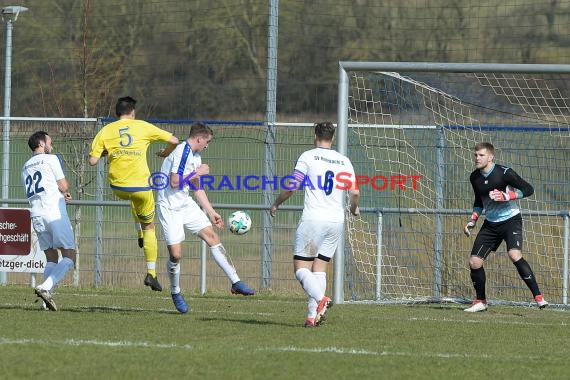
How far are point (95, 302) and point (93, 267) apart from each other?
3.66 metres

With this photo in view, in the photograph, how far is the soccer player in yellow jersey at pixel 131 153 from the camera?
12.5 meters

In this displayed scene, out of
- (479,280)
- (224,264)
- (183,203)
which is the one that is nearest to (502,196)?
(479,280)

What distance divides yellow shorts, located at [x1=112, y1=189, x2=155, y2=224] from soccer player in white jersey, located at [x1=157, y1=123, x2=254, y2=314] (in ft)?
2.18

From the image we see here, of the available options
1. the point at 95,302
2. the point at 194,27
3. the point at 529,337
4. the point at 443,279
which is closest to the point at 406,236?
the point at 443,279

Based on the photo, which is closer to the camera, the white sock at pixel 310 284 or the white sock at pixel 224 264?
the white sock at pixel 310 284

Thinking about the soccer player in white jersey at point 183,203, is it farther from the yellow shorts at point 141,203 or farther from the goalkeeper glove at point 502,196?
the goalkeeper glove at point 502,196

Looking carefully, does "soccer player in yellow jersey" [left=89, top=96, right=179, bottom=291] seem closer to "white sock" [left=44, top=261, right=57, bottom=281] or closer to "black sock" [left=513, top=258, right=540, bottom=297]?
"white sock" [left=44, top=261, right=57, bottom=281]

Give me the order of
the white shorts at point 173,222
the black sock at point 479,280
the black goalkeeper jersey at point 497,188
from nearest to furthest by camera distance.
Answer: the white shorts at point 173,222 < the black goalkeeper jersey at point 497,188 < the black sock at point 479,280

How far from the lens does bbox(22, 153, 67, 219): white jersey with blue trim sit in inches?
490

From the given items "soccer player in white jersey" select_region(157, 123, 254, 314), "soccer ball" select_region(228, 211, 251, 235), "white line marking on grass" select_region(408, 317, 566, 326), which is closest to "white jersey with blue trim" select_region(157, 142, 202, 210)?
"soccer player in white jersey" select_region(157, 123, 254, 314)

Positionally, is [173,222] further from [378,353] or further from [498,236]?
[498,236]

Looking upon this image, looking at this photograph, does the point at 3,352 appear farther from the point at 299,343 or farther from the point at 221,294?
the point at 221,294

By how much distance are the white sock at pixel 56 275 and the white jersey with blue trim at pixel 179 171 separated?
124cm

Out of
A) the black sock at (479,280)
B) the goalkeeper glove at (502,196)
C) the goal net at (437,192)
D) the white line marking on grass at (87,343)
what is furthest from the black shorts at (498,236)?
the white line marking on grass at (87,343)
